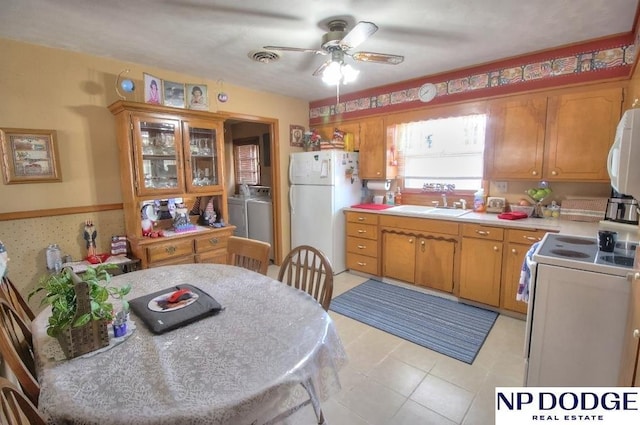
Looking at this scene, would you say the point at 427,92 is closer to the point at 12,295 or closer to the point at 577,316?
the point at 577,316

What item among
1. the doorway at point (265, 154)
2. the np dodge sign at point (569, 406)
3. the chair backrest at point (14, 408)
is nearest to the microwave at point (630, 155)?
the np dodge sign at point (569, 406)

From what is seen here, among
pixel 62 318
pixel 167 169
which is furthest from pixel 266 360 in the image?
pixel 167 169

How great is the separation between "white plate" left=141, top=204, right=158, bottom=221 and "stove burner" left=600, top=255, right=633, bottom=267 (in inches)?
137

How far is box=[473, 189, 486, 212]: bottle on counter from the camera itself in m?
3.26

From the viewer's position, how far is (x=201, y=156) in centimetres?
320

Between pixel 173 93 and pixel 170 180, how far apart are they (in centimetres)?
81

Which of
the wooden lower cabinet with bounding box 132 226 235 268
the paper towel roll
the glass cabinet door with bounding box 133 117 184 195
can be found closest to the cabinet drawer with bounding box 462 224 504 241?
the paper towel roll

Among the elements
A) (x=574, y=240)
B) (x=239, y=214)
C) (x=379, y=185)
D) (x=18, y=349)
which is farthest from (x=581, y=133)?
(x=239, y=214)

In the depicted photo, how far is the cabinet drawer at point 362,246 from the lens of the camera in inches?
145

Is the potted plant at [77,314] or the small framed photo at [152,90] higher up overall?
the small framed photo at [152,90]

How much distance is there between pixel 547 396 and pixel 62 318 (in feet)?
6.20

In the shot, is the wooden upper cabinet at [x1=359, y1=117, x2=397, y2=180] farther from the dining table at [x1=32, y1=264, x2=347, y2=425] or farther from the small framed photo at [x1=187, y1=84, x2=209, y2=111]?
the dining table at [x1=32, y1=264, x2=347, y2=425]

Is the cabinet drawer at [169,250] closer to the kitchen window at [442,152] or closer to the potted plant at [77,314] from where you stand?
the potted plant at [77,314]

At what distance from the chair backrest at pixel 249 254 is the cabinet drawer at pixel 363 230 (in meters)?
1.93
